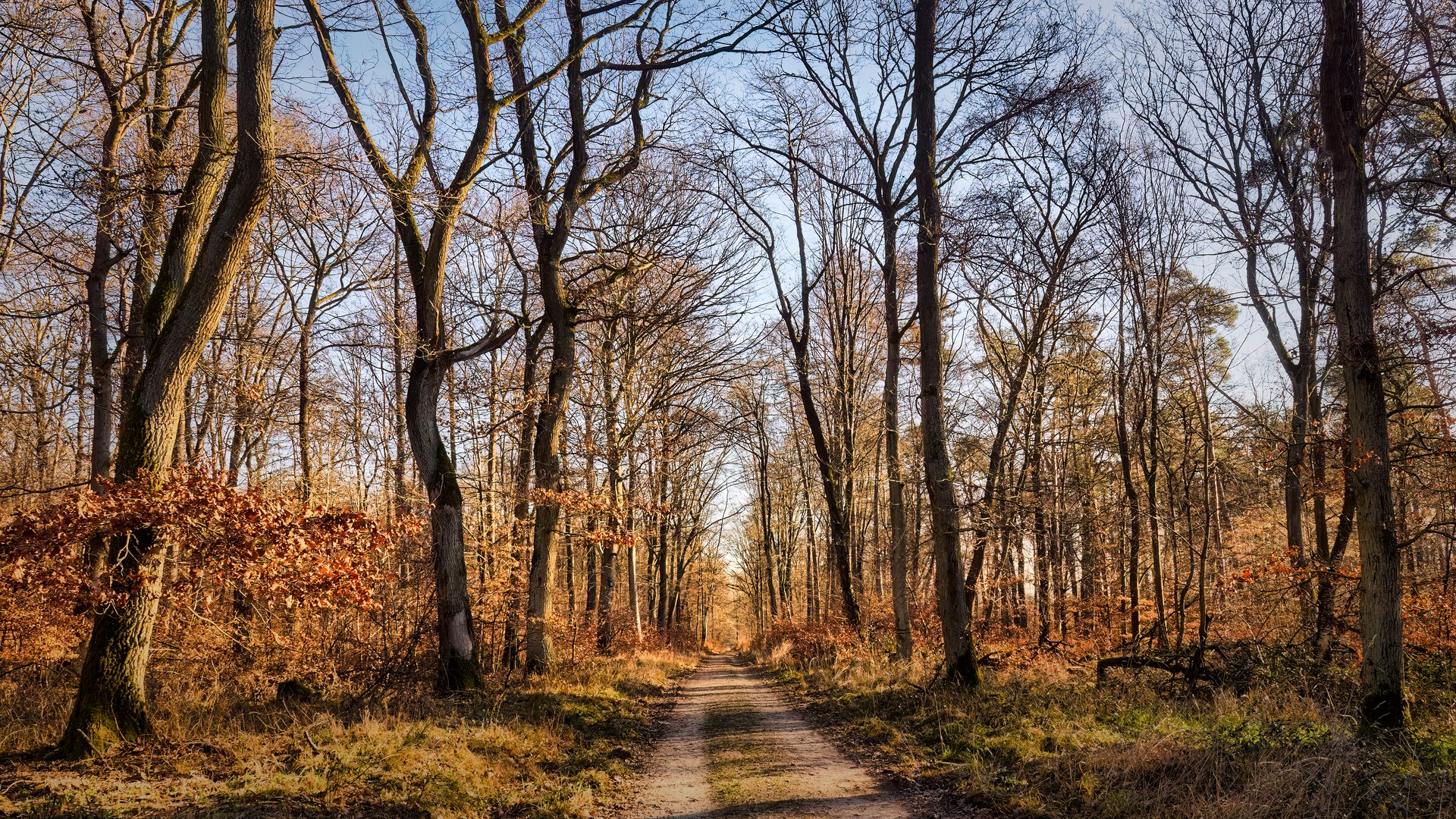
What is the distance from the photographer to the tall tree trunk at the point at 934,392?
36.0 feet

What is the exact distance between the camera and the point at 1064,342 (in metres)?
19.5

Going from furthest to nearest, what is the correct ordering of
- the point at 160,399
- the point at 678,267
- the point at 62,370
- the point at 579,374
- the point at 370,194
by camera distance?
the point at 62,370 < the point at 579,374 < the point at 678,267 < the point at 370,194 < the point at 160,399

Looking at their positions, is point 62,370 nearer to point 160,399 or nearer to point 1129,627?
point 160,399

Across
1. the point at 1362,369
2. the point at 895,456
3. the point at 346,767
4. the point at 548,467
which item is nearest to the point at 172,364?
the point at 346,767

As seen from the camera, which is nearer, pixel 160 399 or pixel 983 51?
pixel 160 399

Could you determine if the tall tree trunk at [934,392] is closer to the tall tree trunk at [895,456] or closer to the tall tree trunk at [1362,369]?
the tall tree trunk at [895,456]

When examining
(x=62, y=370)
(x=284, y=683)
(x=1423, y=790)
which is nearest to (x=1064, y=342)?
(x=1423, y=790)

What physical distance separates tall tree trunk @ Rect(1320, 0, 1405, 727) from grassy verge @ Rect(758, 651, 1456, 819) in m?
0.63

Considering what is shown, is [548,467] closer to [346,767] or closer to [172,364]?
[172,364]

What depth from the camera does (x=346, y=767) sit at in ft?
21.1

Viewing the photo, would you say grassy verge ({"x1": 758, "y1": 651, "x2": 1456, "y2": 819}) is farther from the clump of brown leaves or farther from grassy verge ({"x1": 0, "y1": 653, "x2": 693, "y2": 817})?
the clump of brown leaves

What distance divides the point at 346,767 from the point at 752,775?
13.1 feet

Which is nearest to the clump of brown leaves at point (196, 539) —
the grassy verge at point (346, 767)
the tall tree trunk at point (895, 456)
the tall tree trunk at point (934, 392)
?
the grassy verge at point (346, 767)

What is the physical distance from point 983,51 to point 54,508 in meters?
13.9
